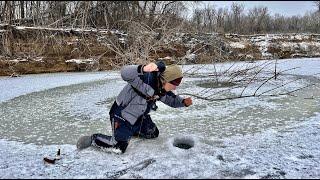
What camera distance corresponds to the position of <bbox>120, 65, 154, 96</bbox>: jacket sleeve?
416 centimetres

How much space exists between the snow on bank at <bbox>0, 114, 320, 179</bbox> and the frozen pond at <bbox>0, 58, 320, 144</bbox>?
0.38 metres

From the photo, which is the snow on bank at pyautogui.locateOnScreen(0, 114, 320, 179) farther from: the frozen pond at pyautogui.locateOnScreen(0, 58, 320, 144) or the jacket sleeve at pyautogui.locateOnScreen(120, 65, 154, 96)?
the jacket sleeve at pyautogui.locateOnScreen(120, 65, 154, 96)

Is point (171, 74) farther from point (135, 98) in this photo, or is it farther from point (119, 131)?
point (119, 131)

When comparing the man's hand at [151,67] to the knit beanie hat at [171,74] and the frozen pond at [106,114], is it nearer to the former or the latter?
the knit beanie hat at [171,74]

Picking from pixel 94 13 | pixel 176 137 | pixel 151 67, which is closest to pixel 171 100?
pixel 176 137

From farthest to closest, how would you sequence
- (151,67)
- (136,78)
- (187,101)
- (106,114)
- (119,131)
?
(106,114) < (187,101) < (119,131) < (136,78) < (151,67)

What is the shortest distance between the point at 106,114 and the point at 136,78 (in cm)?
225

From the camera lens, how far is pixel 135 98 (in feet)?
14.3

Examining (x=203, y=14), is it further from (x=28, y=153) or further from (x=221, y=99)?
(x=28, y=153)

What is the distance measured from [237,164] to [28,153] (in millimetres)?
2146

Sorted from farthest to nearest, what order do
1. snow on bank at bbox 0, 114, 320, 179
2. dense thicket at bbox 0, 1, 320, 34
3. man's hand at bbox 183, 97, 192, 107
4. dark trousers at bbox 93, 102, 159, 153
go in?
1. dense thicket at bbox 0, 1, 320, 34
2. man's hand at bbox 183, 97, 192, 107
3. dark trousers at bbox 93, 102, 159, 153
4. snow on bank at bbox 0, 114, 320, 179

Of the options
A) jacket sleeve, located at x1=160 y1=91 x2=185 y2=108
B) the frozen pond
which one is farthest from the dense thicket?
jacket sleeve, located at x1=160 y1=91 x2=185 y2=108

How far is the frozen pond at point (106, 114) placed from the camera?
5230mm

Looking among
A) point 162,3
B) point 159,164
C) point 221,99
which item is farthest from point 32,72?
point 159,164
